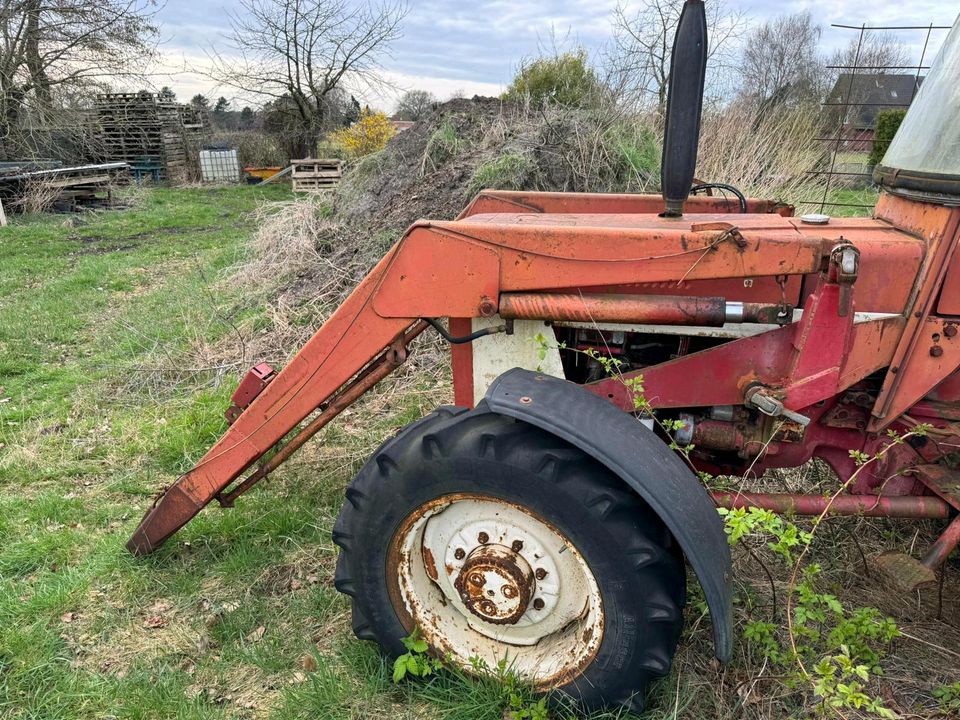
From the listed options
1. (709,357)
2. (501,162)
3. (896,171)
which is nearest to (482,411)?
(709,357)

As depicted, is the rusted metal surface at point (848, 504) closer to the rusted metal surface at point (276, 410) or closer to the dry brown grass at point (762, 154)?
the rusted metal surface at point (276, 410)

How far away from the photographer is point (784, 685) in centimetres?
223

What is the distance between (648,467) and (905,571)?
108 cm

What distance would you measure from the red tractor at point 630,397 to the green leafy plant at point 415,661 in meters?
0.04

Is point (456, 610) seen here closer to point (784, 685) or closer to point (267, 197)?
point (784, 685)

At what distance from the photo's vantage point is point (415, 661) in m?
2.26

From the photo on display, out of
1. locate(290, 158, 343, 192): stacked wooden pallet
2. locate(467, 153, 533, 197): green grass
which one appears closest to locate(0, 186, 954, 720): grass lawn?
locate(467, 153, 533, 197): green grass

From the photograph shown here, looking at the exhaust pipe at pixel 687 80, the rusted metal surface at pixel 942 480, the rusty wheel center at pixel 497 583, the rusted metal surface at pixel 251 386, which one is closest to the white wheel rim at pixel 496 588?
the rusty wheel center at pixel 497 583

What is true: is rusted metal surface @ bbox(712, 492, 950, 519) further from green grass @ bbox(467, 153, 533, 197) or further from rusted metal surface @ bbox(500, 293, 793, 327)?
green grass @ bbox(467, 153, 533, 197)

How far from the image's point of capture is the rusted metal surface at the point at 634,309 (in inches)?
83.4

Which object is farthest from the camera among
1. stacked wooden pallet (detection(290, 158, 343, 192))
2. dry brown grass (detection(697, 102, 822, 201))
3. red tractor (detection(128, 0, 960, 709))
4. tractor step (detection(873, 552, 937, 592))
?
stacked wooden pallet (detection(290, 158, 343, 192))

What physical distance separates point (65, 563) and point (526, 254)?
271 cm

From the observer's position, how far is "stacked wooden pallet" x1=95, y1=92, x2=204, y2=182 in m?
19.7

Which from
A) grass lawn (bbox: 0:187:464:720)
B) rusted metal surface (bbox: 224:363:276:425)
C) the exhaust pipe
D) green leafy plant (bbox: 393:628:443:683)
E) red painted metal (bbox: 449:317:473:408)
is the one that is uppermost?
the exhaust pipe
